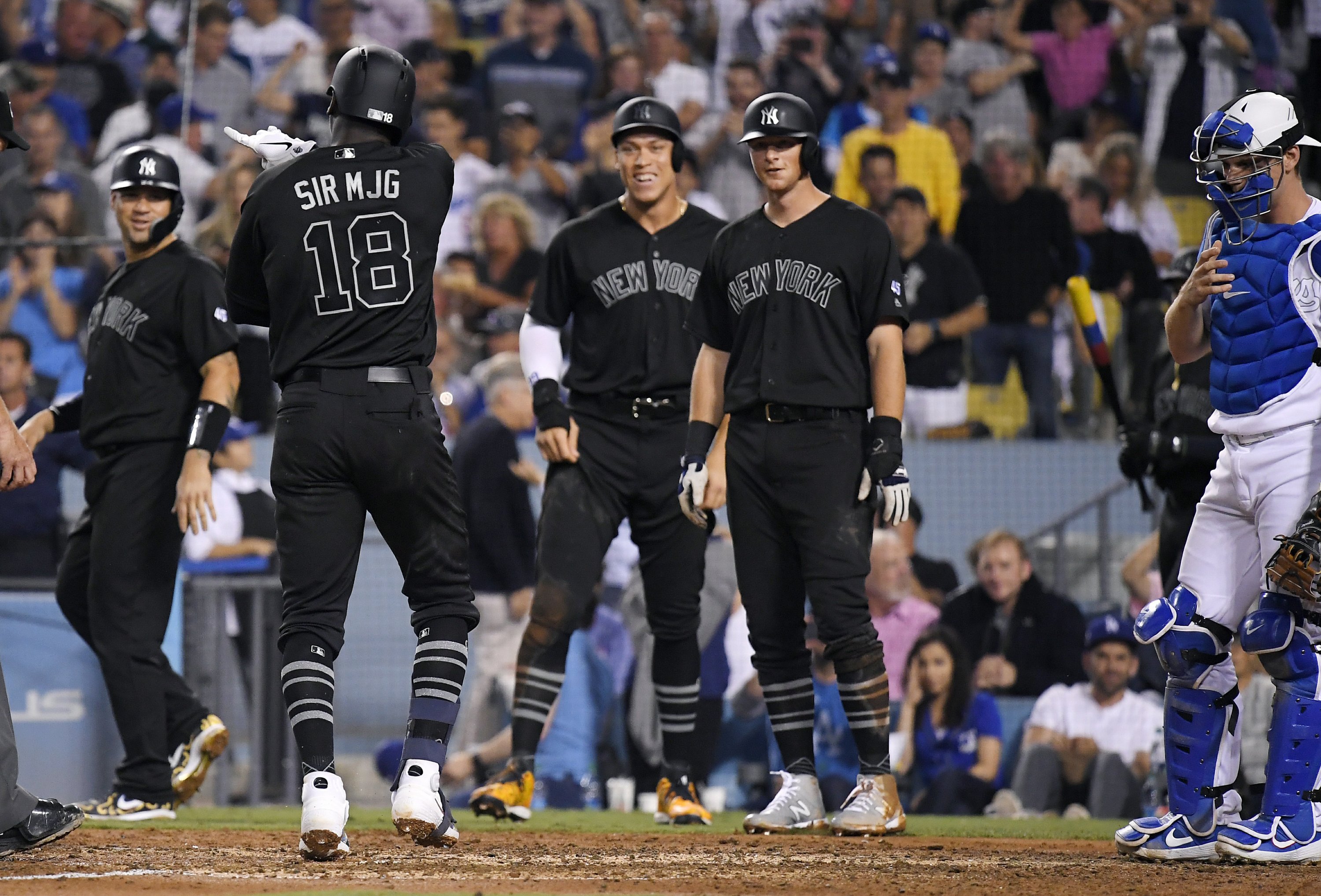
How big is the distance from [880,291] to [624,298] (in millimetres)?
1097

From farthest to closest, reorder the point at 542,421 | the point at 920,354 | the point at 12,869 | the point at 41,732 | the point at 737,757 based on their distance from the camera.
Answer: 1. the point at 920,354
2. the point at 737,757
3. the point at 41,732
4. the point at 542,421
5. the point at 12,869

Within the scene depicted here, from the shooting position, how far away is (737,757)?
832cm

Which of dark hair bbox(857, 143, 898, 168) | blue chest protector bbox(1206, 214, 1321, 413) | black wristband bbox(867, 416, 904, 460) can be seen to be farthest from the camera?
dark hair bbox(857, 143, 898, 168)

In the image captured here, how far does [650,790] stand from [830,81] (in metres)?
6.08

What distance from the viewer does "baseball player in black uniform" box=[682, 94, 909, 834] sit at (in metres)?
5.30

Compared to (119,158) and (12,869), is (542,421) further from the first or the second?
(12,869)

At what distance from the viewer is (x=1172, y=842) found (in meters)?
4.64

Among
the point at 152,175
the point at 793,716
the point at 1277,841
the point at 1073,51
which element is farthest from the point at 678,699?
the point at 1073,51

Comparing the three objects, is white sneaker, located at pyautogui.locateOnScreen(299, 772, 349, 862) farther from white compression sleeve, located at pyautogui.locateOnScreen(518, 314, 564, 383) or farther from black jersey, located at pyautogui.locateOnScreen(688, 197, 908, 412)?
white compression sleeve, located at pyautogui.locateOnScreen(518, 314, 564, 383)

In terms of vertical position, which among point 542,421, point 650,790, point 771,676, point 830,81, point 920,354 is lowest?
point 650,790

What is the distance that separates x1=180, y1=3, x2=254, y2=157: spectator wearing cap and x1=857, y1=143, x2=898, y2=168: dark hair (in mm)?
4612

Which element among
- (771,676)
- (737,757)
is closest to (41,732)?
(737,757)

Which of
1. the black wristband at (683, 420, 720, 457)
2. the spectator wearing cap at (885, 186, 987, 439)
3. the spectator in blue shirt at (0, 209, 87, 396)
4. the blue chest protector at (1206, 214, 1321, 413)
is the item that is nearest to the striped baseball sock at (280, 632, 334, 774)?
the black wristband at (683, 420, 720, 457)

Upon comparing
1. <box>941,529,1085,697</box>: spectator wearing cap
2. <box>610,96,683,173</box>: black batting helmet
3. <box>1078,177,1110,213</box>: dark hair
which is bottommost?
<box>941,529,1085,697</box>: spectator wearing cap
